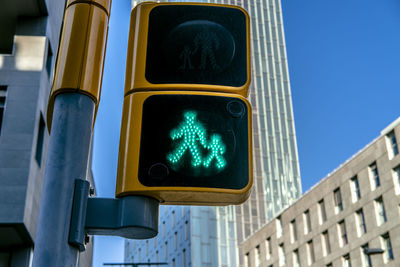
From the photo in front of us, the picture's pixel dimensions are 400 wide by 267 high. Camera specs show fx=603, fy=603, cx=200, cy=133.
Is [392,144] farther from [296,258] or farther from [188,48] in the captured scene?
[188,48]

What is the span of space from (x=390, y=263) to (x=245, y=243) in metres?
23.7

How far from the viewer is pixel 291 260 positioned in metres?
56.8

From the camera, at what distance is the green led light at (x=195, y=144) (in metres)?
2.32

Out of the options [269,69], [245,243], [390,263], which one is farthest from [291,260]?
[269,69]

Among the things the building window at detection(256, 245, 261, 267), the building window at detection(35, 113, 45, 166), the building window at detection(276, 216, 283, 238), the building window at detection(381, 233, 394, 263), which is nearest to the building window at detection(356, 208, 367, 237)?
the building window at detection(381, 233, 394, 263)

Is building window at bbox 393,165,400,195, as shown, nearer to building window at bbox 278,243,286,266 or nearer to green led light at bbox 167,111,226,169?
building window at bbox 278,243,286,266

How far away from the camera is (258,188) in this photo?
249 ft

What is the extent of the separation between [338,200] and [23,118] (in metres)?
36.1

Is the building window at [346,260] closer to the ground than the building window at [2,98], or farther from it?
farther from it

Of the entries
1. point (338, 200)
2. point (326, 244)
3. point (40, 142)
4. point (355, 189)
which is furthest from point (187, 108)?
point (326, 244)

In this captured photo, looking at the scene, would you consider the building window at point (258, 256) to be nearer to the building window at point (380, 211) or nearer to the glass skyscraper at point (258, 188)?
the glass skyscraper at point (258, 188)

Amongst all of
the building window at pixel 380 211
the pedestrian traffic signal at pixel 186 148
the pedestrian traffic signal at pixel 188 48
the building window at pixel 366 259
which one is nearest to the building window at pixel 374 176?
the building window at pixel 380 211

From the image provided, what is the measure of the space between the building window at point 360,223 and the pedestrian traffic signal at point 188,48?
47.4 metres

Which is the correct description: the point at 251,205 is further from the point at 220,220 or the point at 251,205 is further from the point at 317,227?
the point at 317,227
